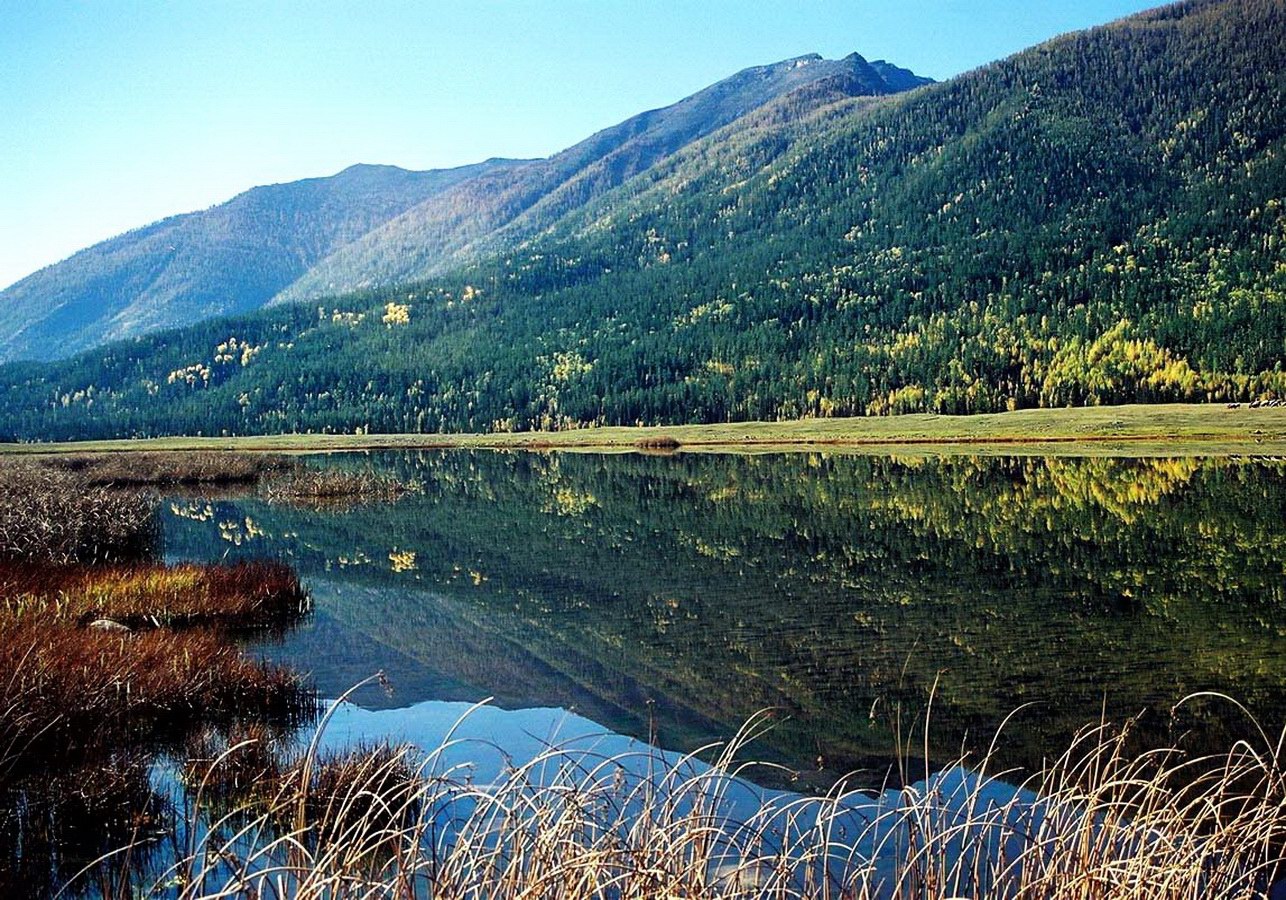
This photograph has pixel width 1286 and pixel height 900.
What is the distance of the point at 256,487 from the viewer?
67375 mm

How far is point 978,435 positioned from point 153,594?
10601 centimetres

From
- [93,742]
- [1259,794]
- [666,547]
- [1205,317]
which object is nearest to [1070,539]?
[666,547]

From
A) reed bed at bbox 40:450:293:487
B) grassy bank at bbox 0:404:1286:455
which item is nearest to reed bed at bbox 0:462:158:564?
reed bed at bbox 40:450:293:487

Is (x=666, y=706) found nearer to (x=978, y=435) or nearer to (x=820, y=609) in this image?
(x=820, y=609)

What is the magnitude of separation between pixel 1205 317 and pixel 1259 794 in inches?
6031

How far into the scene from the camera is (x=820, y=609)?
77.9 ft

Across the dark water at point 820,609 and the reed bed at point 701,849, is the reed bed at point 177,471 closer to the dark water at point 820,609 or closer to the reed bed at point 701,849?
the dark water at point 820,609

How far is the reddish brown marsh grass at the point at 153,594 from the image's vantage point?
19.6 metres

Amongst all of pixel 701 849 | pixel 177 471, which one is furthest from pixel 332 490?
pixel 701 849

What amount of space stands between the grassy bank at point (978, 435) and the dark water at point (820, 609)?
1893 inches

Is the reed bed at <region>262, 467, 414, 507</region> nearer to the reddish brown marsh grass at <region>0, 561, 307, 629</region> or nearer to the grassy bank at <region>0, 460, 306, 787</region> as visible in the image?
the grassy bank at <region>0, 460, 306, 787</region>

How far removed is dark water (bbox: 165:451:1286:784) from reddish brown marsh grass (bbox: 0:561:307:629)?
1360mm

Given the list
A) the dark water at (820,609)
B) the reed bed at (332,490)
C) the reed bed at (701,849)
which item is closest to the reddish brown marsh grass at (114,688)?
the dark water at (820,609)

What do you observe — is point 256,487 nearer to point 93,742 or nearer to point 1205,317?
point 93,742
